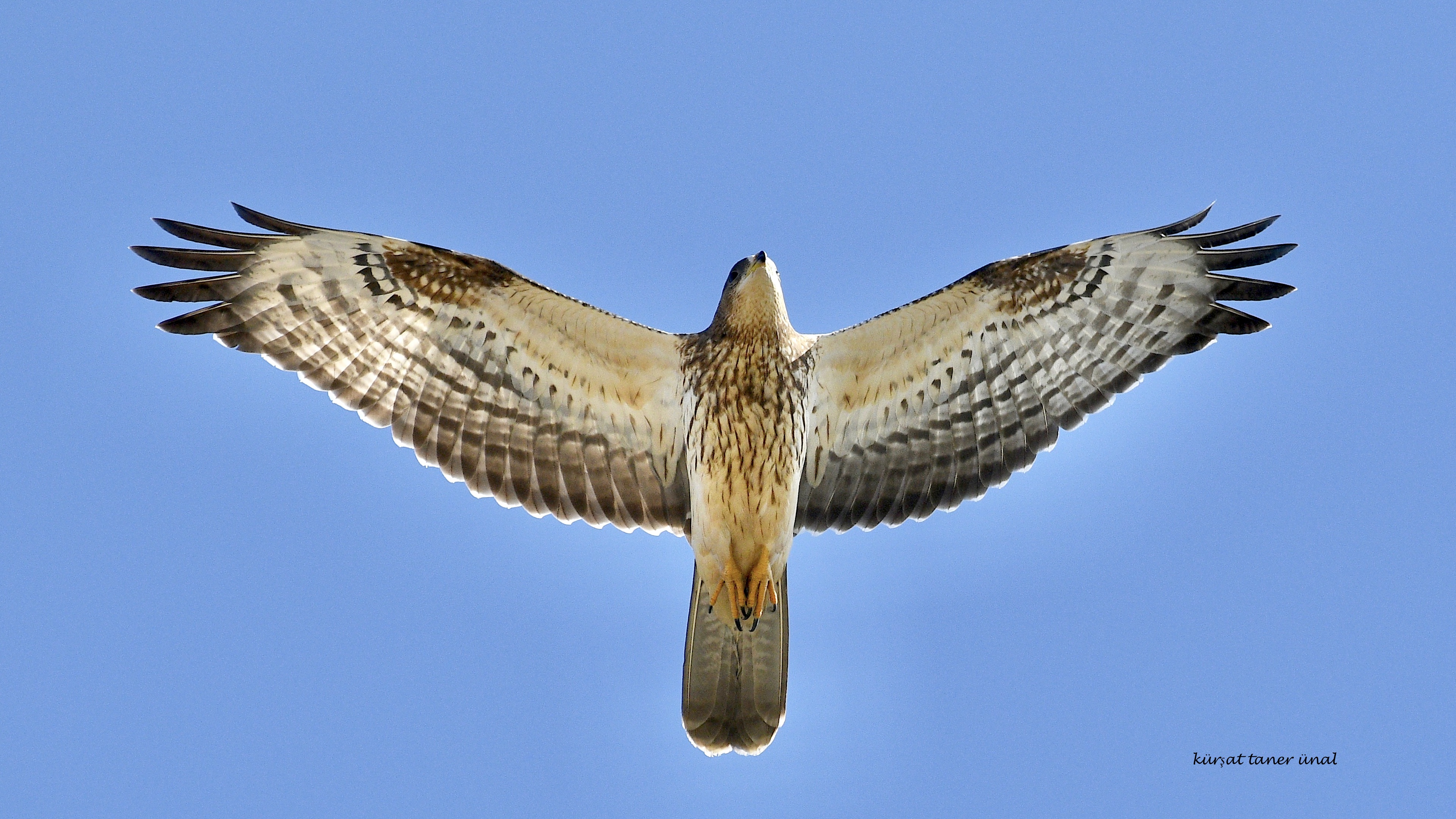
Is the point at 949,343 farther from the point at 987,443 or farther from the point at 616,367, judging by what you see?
the point at 616,367

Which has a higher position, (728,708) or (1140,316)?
(1140,316)

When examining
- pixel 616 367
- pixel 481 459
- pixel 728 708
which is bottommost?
pixel 728 708

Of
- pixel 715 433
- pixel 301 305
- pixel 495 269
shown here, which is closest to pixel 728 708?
pixel 715 433

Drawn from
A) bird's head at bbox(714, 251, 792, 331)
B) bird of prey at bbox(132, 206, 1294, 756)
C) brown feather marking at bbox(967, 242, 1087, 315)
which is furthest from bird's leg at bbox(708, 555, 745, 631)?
brown feather marking at bbox(967, 242, 1087, 315)

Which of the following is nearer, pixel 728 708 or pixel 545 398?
pixel 728 708

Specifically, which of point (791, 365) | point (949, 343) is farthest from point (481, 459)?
point (949, 343)
